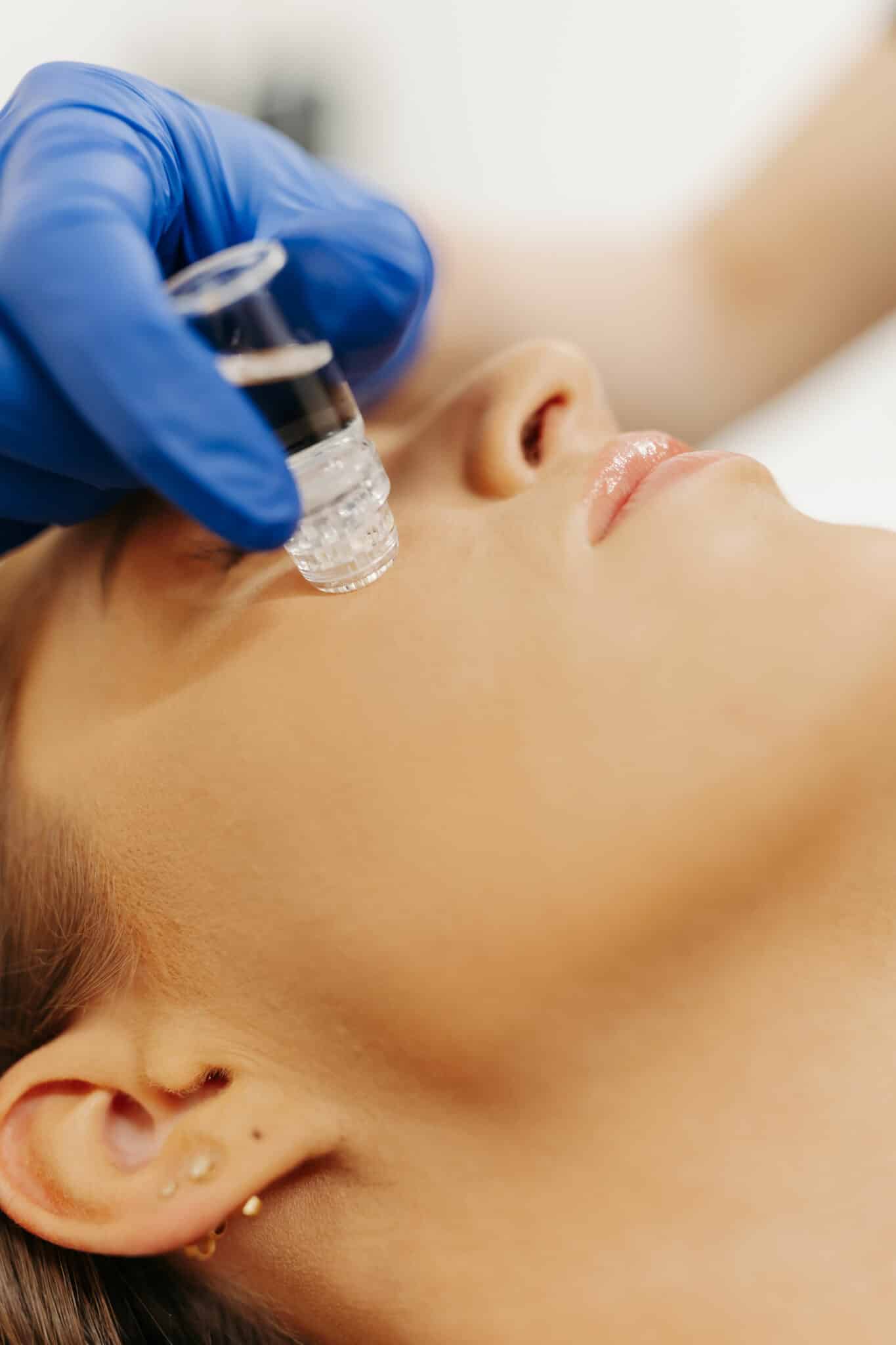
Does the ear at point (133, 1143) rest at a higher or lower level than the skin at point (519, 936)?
lower

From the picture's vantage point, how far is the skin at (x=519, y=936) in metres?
0.67

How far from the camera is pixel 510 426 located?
84cm

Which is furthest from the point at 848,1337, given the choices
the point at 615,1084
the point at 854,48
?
the point at 854,48

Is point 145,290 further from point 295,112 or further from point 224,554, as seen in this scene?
point 295,112

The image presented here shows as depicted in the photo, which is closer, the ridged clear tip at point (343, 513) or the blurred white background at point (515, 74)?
the ridged clear tip at point (343, 513)

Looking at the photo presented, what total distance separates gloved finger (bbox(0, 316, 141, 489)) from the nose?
0.74 ft

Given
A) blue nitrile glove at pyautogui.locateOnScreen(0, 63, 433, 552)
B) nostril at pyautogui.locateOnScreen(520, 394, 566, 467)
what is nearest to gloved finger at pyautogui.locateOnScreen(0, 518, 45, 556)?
blue nitrile glove at pyautogui.locateOnScreen(0, 63, 433, 552)

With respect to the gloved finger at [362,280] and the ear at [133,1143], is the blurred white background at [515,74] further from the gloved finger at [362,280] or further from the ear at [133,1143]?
the ear at [133,1143]

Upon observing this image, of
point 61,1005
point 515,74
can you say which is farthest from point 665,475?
point 515,74

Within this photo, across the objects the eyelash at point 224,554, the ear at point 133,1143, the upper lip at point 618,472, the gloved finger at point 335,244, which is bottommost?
the ear at point 133,1143

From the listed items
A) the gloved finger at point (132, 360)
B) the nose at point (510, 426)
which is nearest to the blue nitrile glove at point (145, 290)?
the gloved finger at point (132, 360)

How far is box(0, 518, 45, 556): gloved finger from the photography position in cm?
92

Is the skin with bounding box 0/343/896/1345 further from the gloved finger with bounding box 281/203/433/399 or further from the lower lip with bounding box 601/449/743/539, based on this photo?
the gloved finger with bounding box 281/203/433/399

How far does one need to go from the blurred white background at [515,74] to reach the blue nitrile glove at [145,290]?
125 centimetres
